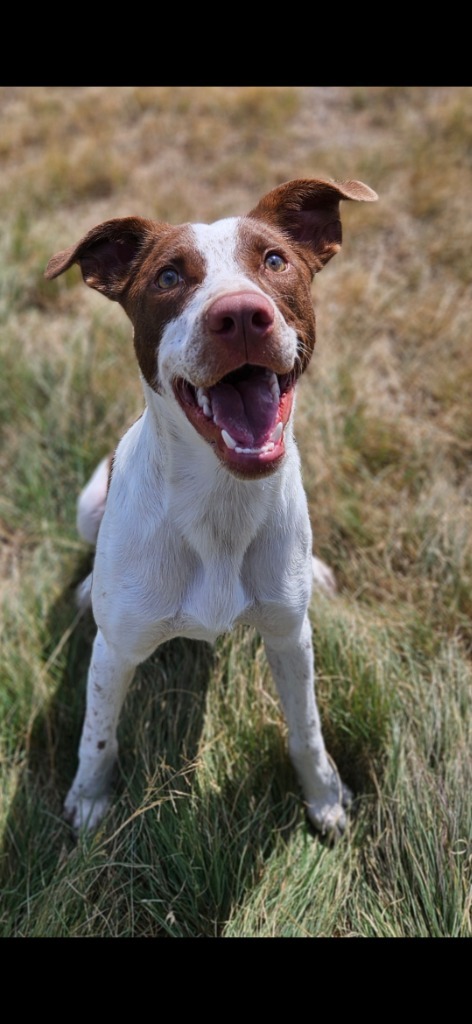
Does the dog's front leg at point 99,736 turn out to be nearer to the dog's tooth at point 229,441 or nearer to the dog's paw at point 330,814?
the dog's paw at point 330,814

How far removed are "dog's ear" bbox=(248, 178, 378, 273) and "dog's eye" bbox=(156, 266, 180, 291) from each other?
406 millimetres

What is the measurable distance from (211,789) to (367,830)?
60 centimetres

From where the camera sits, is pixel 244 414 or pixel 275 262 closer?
pixel 244 414

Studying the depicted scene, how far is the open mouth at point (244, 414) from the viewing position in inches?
Result: 87.1

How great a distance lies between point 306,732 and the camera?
124 inches

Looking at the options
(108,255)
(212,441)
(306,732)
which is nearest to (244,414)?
(212,441)

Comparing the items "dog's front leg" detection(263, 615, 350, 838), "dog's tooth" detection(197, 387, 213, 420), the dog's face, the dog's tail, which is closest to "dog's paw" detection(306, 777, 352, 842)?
"dog's front leg" detection(263, 615, 350, 838)

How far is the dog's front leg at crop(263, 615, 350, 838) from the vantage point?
2.99 meters

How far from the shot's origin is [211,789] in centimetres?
317

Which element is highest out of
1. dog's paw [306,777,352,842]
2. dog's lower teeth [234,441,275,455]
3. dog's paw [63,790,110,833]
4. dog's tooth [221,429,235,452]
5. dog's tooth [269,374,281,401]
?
dog's tooth [269,374,281,401]

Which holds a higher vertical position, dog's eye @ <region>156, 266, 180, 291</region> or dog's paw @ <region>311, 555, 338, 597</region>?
dog's eye @ <region>156, 266, 180, 291</region>

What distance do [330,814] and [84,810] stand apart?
93 cm

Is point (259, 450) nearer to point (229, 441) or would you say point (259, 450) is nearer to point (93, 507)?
point (229, 441)

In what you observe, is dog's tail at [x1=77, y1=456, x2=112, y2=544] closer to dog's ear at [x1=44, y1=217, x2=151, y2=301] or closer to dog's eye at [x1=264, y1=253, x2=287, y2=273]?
dog's ear at [x1=44, y1=217, x2=151, y2=301]
